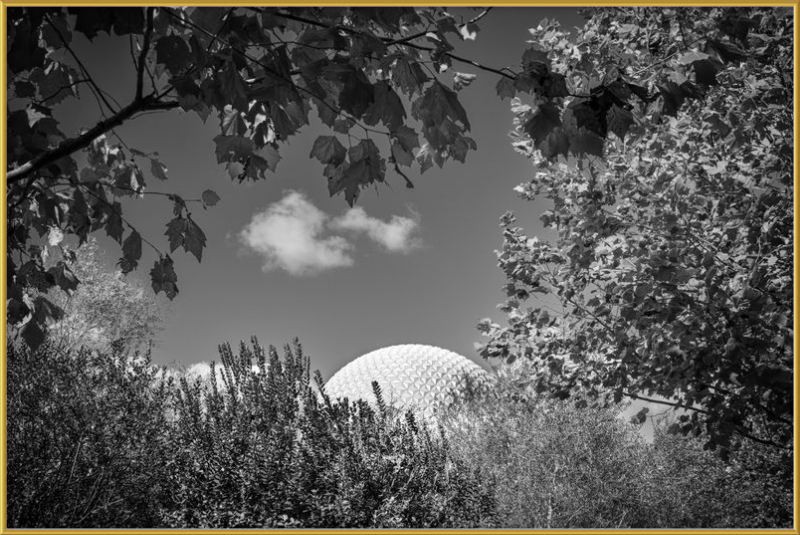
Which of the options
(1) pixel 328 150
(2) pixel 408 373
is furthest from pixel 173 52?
(2) pixel 408 373

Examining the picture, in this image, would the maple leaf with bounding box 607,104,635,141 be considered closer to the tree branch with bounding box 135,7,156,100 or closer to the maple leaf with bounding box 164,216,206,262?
the tree branch with bounding box 135,7,156,100

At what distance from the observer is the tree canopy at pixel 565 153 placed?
6.25 ft

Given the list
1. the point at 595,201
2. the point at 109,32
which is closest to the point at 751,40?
the point at 595,201

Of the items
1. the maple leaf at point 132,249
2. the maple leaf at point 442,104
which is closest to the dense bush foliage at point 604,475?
the maple leaf at point 132,249

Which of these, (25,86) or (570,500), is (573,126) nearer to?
(25,86)

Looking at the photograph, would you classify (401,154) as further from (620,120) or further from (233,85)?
(620,120)

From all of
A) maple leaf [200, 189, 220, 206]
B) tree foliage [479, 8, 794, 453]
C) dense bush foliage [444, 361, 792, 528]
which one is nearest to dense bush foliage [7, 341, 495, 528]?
tree foliage [479, 8, 794, 453]

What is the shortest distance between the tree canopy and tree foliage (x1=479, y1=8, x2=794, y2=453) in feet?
0.08

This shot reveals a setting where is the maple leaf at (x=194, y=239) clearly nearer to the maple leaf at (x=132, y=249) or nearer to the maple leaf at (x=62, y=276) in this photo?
the maple leaf at (x=132, y=249)

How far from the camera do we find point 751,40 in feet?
14.6

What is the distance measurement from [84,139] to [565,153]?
2.07 m

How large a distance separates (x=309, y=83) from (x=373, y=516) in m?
3.56

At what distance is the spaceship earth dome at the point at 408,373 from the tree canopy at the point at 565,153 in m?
27.8

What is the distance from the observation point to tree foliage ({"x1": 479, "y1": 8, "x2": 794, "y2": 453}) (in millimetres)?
3844
